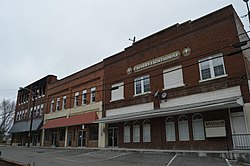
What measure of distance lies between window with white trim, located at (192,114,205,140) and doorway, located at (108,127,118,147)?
9087mm

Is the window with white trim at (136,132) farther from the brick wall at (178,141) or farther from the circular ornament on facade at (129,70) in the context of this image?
the circular ornament on facade at (129,70)

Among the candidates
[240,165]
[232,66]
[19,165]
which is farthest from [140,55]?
[19,165]

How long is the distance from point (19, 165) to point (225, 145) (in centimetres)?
1294

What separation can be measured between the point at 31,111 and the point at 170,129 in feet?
100

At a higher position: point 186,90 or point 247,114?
point 186,90

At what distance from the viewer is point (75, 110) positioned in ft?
101

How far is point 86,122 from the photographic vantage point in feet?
88.1

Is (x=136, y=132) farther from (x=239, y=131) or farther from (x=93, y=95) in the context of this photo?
(x=239, y=131)

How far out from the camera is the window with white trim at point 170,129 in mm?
→ 19159

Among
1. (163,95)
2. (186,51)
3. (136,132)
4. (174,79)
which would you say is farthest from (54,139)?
(186,51)

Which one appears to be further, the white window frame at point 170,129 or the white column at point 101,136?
the white column at point 101,136

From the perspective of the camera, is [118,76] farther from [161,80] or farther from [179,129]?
[179,129]

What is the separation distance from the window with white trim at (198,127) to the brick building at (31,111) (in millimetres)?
26537

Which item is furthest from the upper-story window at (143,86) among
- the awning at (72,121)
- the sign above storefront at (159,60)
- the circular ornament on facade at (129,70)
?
the awning at (72,121)
